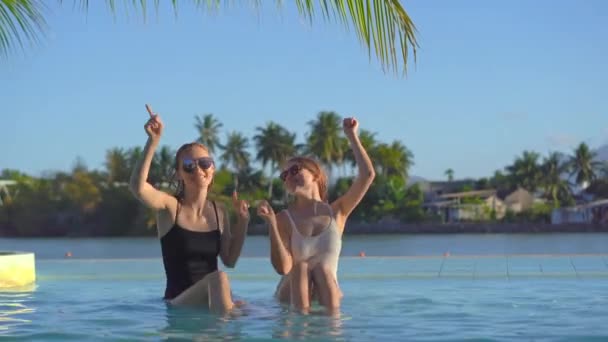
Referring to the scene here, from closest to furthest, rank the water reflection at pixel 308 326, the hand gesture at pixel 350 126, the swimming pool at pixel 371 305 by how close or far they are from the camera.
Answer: the water reflection at pixel 308 326 < the swimming pool at pixel 371 305 < the hand gesture at pixel 350 126

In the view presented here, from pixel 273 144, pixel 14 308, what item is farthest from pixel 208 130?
pixel 14 308

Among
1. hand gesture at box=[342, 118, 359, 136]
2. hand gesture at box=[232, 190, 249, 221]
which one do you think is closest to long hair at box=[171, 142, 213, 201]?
hand gesture at box=[232, 190, 249, 221]

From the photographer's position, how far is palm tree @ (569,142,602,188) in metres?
86.3

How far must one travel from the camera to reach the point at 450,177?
11956cm

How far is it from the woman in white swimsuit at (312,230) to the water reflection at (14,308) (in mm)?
1501

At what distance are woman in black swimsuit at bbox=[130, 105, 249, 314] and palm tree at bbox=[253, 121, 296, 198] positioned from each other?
243 ft

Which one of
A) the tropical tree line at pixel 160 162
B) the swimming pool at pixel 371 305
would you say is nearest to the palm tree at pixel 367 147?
Result: the tropical tree line at pixel 160 162

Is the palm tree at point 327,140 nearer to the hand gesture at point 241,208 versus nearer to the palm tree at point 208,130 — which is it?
the palm tree at point 208,130

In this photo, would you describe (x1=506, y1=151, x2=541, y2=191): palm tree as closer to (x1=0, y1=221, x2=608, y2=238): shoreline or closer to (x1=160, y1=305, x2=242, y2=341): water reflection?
(x1=0, y1=221, x2=608, y2=238): shoreline

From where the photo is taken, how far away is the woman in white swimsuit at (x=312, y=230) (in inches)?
204

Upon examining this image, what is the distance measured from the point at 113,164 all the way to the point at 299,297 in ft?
239

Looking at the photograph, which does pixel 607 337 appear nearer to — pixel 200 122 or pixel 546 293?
pixel 546 293

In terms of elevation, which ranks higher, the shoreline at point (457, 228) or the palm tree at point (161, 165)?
the palm tree at point (161, 165)

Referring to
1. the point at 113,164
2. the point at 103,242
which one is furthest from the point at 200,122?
the point at 103,242
